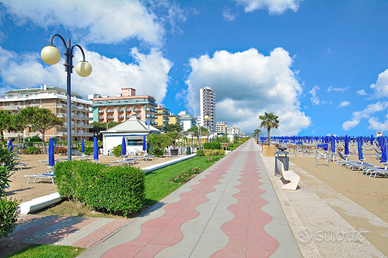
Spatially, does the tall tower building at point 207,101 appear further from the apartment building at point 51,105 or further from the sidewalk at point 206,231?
the sidewalk at point 206,231

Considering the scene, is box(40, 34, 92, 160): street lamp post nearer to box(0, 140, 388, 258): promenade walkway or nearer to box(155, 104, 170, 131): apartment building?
box(0, 140, 388, 258): promenade walkway

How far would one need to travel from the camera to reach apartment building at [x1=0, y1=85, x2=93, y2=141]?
52281 mm

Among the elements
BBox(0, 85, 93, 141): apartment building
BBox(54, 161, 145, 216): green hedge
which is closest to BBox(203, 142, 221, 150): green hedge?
BBox(54, 161, 145, 216): green hedge

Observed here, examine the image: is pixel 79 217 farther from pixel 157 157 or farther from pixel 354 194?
pixel 157 157

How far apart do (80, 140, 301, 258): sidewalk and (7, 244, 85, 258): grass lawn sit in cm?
19

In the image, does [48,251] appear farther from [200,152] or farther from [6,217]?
[200,152]

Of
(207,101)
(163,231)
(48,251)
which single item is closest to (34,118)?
(48,251)

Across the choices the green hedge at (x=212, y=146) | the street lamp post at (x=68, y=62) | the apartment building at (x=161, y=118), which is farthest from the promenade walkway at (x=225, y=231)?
the apartment building at (x=161, y=118)

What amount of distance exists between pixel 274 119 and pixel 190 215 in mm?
32938

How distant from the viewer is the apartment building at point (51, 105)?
5228 cm

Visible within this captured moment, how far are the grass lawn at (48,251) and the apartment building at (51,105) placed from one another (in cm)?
5375

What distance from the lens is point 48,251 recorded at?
146 inches

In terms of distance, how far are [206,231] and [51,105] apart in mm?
60077

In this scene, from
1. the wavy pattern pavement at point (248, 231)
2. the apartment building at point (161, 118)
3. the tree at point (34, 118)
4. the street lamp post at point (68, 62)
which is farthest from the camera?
the apartment building at point (161, 118)
